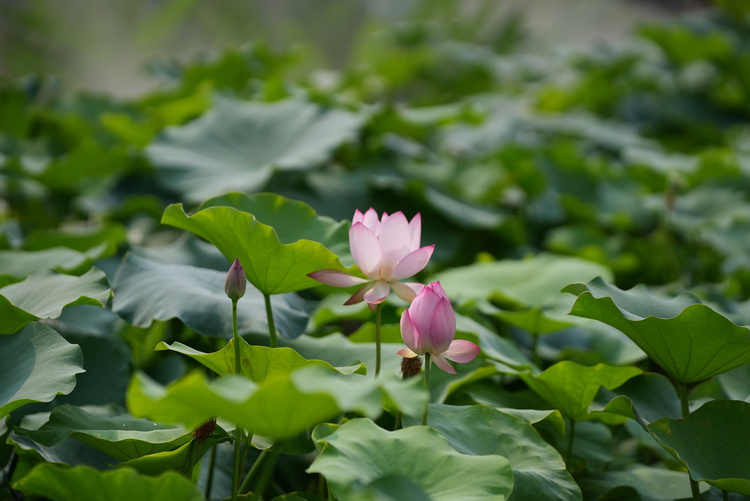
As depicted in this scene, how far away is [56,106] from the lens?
2.01 m

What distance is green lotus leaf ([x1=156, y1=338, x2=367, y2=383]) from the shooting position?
58cm

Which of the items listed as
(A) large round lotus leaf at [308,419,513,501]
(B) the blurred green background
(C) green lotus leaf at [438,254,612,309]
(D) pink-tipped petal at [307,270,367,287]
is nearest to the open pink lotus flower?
(D) pink-tipped petal at [307,270,367,287]

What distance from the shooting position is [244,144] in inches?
58.0

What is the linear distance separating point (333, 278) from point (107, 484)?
25 cm

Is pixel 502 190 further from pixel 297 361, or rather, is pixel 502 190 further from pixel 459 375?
pixel 297 361

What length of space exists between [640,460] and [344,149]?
3.33 ft

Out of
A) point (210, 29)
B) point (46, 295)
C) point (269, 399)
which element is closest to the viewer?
point (269, 399)

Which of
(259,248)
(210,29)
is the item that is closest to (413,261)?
(259,248)

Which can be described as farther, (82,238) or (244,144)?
(244,144)

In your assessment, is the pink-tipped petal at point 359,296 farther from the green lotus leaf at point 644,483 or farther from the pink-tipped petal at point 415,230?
the green lotus leaf at point 644,483

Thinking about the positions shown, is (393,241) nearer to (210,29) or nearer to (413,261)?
(413,261)

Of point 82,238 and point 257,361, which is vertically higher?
point 257,361

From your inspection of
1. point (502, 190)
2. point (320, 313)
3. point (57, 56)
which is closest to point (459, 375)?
point (320, 313)

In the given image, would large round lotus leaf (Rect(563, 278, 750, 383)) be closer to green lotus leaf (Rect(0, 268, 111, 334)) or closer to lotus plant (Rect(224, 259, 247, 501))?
lotus plant (Rect(224, 259, 247, 501))
